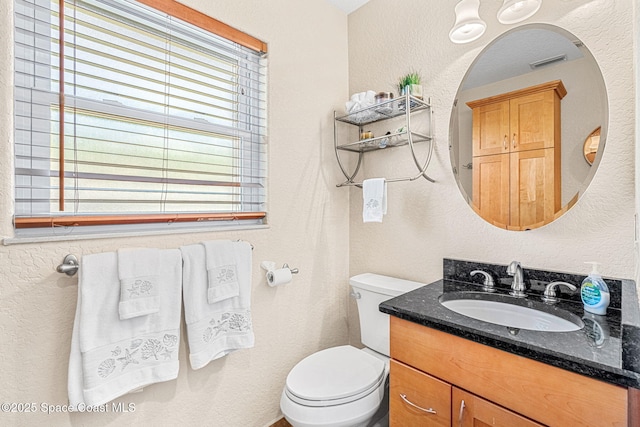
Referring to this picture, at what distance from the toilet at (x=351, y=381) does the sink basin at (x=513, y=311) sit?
32cm

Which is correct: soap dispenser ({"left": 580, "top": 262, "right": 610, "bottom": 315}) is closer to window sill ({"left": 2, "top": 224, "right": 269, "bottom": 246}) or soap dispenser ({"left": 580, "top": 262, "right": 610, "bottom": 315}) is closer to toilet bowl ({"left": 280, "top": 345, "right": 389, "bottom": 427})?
toilet bowl ({"left": 280, "top": 345, "right": 389, "bottom": 427})

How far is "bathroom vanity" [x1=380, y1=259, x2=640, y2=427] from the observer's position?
0.70 m

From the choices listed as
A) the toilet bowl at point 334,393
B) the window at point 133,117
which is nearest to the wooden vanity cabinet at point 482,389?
the toilet bowl at point 334,393

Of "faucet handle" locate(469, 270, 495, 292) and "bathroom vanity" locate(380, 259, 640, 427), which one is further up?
"faucet handle" locate(469, 270, 495, 292)

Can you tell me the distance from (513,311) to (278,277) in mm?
1037

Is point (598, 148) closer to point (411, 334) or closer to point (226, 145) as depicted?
point (411, 334)

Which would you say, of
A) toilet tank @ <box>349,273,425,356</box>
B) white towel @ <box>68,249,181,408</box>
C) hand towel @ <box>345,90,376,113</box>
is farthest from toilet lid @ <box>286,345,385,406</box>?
hand towel @ <box>345,90,376,113</box>

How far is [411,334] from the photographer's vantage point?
1.06m

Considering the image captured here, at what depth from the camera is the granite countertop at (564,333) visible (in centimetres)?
69

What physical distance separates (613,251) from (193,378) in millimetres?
1747

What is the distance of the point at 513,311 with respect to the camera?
1.16 metres

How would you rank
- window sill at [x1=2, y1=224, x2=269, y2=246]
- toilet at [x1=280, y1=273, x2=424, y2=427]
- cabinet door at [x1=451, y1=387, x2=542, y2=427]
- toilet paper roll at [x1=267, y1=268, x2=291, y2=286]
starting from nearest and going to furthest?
cabinet door at [x1=451, y1=387, x2=542, y2=427] → window sill at [x1=2, y1=224, x2=269, y2=246] → toilet at [x1=280, y1=273, x2=424, y2=427] → toilet paper roll at [x1=267, y1=268, x2=291, y2=286]

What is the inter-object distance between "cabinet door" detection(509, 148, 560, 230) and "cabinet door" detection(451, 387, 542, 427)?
0.76 m

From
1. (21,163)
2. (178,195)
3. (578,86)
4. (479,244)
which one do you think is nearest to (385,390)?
(479,244)
